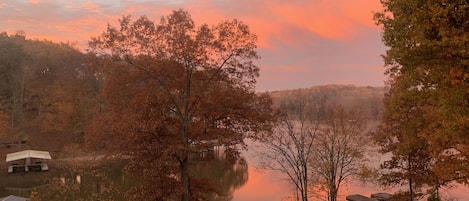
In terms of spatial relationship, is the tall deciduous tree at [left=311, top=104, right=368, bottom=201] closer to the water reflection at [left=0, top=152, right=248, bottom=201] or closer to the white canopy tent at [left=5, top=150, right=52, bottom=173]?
the water reflection at [left=0, top=152, right=248, bottom=201]

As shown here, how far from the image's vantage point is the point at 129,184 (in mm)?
31641

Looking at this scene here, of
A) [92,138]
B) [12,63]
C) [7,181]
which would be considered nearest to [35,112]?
[12,63]

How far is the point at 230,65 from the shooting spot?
15.6m

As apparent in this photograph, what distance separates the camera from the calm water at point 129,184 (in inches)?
1025

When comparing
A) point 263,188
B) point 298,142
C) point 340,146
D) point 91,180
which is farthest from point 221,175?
point 298,142

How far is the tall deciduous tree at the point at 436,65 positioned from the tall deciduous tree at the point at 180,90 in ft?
18.2

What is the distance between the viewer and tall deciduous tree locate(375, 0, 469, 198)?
978cm

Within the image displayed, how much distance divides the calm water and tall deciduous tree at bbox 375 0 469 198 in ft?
43.6

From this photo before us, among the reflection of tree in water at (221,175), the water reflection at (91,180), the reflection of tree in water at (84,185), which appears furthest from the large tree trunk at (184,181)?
the water reflection at (91,180)

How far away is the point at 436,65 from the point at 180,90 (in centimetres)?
957

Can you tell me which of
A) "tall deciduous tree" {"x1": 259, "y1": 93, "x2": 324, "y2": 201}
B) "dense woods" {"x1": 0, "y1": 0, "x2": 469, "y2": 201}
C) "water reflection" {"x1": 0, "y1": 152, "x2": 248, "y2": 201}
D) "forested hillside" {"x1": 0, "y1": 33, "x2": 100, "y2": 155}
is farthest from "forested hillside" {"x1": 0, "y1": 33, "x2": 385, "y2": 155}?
"dense woods" {"x1": 0, "y1": 0, "x2": 469, "y2": 201}

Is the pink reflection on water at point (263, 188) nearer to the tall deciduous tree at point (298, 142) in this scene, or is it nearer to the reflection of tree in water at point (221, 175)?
the reflection of tree in water at point (221, 175)

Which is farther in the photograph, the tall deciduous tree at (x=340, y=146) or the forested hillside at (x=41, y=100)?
the forested hillside at (x=41, y=100)

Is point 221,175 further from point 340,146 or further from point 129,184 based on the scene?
point 340,146
